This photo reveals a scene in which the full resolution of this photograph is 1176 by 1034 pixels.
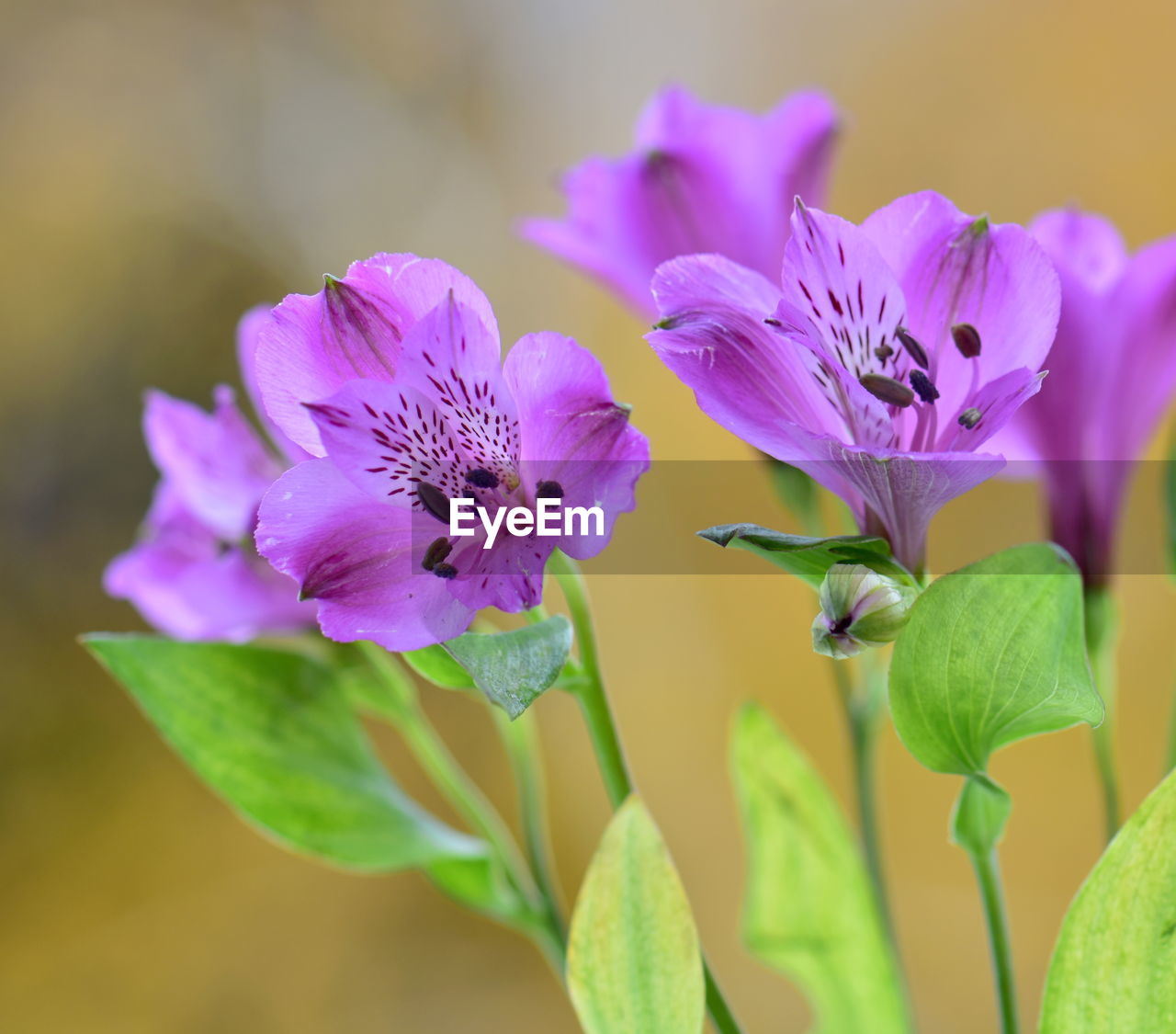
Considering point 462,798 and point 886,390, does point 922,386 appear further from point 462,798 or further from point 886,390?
point 462,798

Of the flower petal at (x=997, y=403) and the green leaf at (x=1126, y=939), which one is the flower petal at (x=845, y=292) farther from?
the green leaf at (x=1126, y=939)

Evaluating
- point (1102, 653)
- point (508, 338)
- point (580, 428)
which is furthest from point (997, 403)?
point (508, 338)

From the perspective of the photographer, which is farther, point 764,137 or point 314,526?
point 764,137

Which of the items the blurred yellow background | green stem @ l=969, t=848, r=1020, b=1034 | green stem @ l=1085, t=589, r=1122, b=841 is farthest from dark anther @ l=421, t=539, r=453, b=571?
the blurred yellow background

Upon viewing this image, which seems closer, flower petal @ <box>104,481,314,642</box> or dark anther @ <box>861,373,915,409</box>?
dark anther @ <box>861,373,915,409</box>

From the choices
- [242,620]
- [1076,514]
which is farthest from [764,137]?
[242,620]

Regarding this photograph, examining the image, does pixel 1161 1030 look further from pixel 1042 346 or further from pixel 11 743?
pixel 11 743

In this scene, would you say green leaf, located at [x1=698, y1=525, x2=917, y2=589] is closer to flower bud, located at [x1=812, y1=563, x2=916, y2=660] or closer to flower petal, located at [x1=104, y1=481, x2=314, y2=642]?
flower bud, located at [x1=812, y1=563, x2=916, y2=660]
